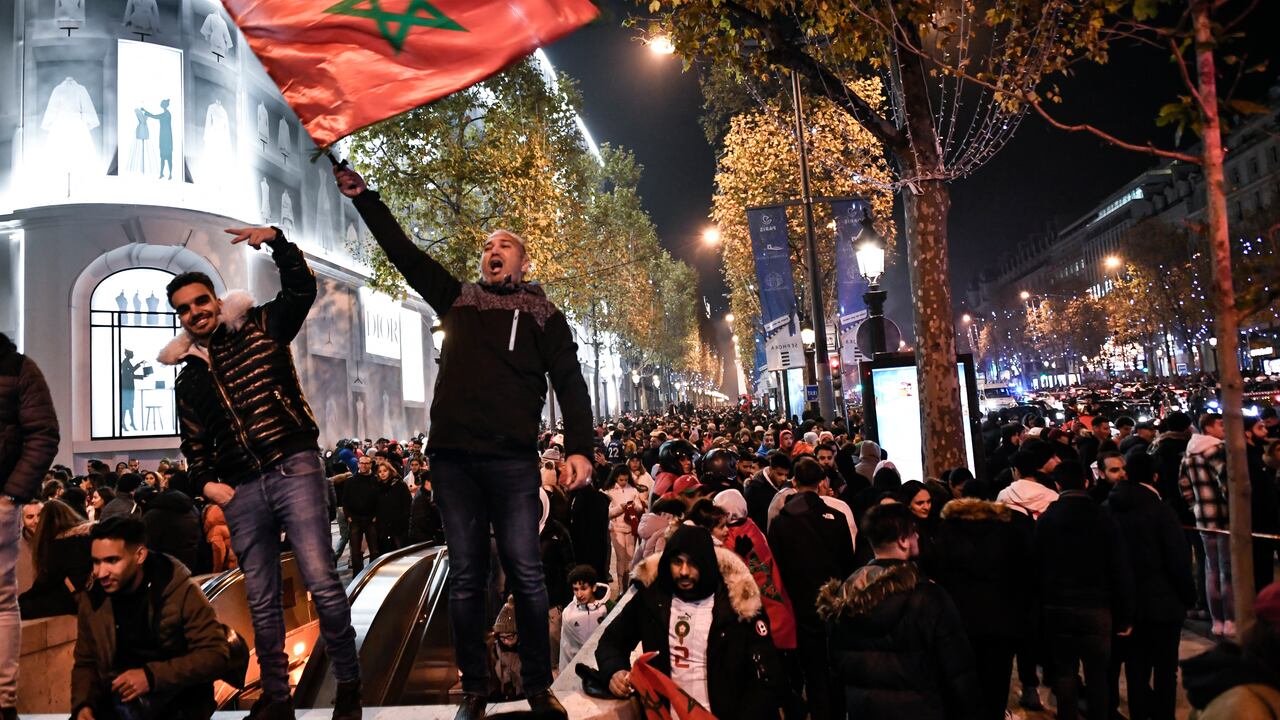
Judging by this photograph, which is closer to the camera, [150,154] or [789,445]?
[789,445]

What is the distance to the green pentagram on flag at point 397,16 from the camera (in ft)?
14.8

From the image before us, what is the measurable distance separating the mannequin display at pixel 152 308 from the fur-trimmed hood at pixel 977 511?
25.9m

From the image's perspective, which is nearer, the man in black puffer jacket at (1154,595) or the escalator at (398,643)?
the man in black puffer jacket at (1154,595)

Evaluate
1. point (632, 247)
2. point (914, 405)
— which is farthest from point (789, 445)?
point (632, 247)

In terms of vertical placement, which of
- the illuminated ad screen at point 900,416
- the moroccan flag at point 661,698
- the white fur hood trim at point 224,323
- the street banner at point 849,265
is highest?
the street banner at point 849,265

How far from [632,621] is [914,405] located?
33.3 feet

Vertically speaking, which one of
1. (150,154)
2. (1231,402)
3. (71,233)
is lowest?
(1231,402)

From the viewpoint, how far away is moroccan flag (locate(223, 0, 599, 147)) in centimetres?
442

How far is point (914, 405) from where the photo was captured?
13.9 metres

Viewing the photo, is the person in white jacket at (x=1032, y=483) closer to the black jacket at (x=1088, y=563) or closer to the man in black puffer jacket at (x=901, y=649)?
the black jacket at (x=1088, y=563)

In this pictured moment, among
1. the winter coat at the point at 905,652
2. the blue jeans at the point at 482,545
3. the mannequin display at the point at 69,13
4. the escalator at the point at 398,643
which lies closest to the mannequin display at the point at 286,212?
the mannequin display at the point at 69,13

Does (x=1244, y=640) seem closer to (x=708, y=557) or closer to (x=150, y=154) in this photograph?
(x=708, y=557)

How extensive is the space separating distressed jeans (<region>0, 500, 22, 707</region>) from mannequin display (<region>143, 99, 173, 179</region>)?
2590 centimetres

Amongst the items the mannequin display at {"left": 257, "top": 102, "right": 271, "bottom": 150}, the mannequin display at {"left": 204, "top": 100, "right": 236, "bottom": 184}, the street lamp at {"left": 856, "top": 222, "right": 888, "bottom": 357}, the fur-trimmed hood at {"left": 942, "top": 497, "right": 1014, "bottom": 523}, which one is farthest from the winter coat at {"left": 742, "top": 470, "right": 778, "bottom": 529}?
the mannequin display at {"left": 257, "top": 102, "right": 271, "bottom": 150}
